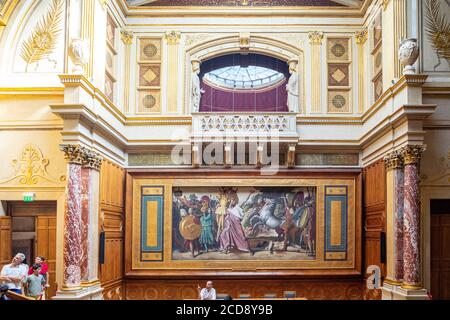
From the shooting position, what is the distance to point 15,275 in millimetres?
10547

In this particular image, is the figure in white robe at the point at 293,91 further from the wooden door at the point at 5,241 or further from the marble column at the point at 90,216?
the wooden door at the point at 5,241

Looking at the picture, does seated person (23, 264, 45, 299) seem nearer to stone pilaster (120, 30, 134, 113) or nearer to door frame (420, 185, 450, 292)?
stone pilaster (120, 30, 134, 113)

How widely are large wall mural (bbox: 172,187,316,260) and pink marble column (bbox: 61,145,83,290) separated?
15.7 feet

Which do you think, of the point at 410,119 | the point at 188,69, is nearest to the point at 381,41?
the point at 410,119

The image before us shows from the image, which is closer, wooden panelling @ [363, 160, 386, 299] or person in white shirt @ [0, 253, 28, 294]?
person in white shirt @ [0, 253, 28, 294]

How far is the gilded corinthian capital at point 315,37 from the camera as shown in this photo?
60.1ft

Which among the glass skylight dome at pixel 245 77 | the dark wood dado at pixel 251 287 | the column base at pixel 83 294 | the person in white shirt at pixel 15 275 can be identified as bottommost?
the dark wood dado at pixel 251 287

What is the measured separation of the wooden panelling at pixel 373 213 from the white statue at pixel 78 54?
27.3ft

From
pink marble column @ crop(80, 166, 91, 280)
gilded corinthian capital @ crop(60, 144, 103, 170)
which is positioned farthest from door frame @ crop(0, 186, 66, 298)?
gilded corinthian capital @ crop(60, 144, 103, 170)

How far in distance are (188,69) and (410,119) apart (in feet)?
25.7

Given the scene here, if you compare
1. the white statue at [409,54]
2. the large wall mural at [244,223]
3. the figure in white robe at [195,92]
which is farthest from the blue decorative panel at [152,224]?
the white statue at [409,54]

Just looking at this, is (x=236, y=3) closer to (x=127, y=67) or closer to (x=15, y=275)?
(x=127, y=67)

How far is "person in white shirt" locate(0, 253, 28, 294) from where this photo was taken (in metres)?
10.4
